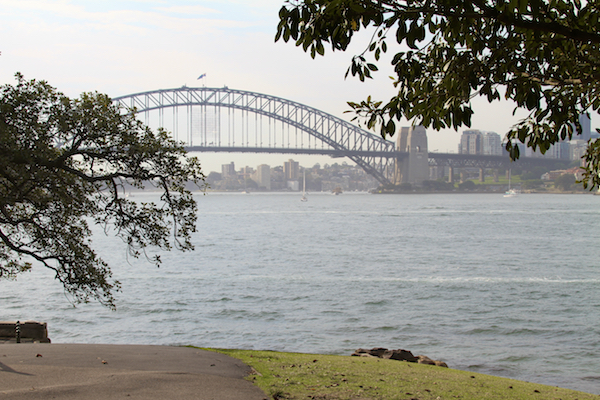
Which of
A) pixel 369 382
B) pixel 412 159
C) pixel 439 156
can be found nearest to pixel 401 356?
pixel 369 382

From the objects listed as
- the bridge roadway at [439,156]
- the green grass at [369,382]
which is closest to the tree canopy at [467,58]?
the green grass at [369,382]

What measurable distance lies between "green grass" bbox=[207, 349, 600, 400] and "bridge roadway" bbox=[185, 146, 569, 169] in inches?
2805

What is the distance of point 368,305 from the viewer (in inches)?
612

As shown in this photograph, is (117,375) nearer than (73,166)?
Yes

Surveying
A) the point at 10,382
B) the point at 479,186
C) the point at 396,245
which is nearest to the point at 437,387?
the point at 10,382

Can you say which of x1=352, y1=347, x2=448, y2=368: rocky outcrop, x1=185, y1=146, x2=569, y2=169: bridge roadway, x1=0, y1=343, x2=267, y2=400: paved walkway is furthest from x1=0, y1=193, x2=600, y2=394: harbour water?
x1=185, y1=146, x2=569, y2=169: bridge roadway

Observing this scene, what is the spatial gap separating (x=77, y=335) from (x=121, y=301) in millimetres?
4208

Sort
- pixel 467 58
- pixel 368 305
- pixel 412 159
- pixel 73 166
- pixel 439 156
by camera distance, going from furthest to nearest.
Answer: pixel 439 156 → pixel 412 159 → pixel 368 305 → pixel 73 166 → pixel 467 58

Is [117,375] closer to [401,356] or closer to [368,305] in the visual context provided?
[401,356]

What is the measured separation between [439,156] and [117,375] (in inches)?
4343

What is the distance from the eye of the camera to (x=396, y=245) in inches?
1276

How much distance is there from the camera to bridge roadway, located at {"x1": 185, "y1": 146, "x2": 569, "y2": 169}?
262 ft

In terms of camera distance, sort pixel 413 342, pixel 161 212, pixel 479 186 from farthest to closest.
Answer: pixel 479 186 < pixel 413 342 < pixel 161 212

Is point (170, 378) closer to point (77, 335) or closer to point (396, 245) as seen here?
point (77, 335)
